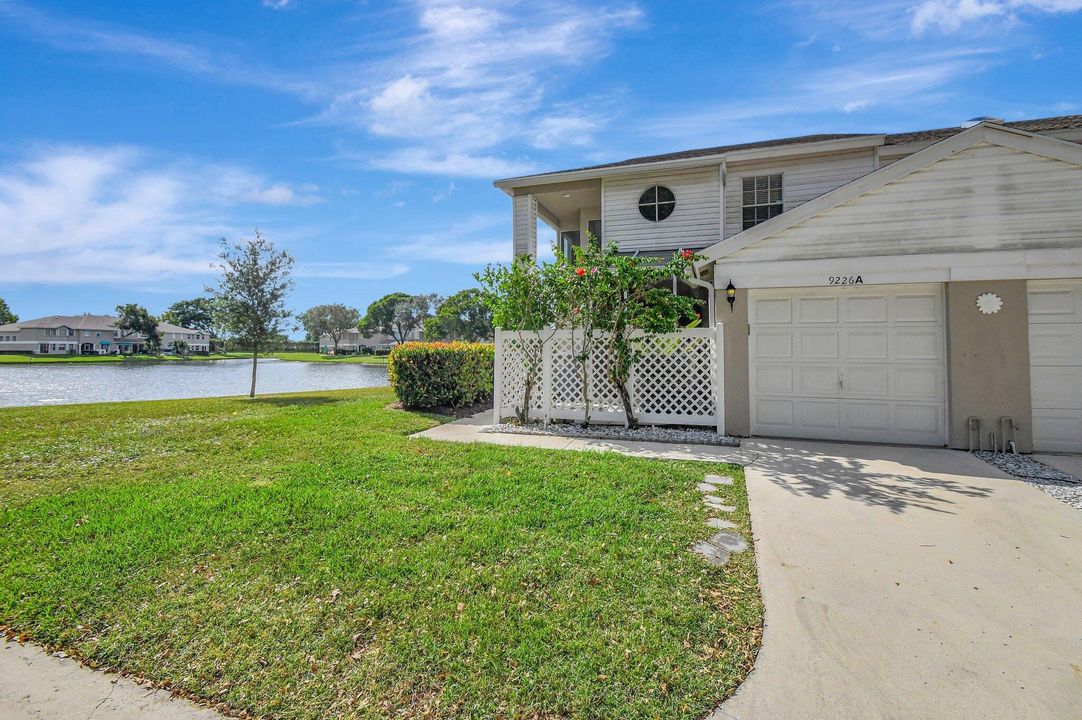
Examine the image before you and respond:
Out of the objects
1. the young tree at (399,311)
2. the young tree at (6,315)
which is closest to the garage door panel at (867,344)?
the young tree at (399,311)

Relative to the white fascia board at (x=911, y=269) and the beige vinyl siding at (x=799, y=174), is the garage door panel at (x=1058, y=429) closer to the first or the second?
the white fascia board at (x=911, y=269)

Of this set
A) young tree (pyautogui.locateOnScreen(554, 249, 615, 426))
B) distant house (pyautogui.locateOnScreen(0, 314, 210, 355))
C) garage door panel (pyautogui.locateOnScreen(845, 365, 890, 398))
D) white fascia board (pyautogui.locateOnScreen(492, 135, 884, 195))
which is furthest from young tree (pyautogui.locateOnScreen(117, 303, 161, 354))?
garage door panel (pyautogui.locateOnScreen(845, 365, 890, 398))

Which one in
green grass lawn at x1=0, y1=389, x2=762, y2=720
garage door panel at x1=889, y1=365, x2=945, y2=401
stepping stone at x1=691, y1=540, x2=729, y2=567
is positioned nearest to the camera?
green grass lawn at x1=0, y1=389, x2=762, y2=720

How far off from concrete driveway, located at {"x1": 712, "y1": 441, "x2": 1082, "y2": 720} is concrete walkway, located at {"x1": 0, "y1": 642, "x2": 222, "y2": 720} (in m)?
2.20

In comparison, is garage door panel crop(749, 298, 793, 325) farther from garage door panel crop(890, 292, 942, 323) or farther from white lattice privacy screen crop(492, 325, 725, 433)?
garage door panel crop(890, 292, 942, 323)

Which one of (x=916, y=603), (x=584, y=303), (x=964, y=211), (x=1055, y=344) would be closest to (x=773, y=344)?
(x=964, y=211)

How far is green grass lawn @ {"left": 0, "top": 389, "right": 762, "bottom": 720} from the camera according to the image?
1.92m

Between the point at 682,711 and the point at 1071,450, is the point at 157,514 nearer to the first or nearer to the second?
the point at 682,711

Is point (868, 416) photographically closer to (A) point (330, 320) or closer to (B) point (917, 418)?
Result: (B) point (917, 418)

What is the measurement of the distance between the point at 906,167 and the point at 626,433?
5.32 m

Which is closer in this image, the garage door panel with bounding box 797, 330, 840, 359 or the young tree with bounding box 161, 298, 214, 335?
the garage door panel with bounding box 797, 330, 840, 359

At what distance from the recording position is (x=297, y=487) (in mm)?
4375

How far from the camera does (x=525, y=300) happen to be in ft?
25.3

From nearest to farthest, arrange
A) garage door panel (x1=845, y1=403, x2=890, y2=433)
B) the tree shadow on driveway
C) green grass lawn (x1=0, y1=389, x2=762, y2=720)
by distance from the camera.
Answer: green grass lawn (x1=0, y1=389, x2=762, y2=720), the tree shadow on driveway, garage door panel (x1=845, y1=403, x2=890, y2=433)
